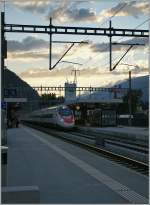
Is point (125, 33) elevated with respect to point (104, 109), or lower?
elevated

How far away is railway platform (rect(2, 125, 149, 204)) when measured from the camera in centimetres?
1174

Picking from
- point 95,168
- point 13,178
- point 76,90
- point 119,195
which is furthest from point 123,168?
point 76,90

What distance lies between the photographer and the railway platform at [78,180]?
38.5 ft

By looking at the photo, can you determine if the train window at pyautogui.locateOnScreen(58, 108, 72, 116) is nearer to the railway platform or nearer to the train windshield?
the train windshield

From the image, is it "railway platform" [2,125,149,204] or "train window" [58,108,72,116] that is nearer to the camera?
"railway platform" [2,125,149,204]

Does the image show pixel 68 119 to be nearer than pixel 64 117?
No

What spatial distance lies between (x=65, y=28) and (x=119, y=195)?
19.2 meters

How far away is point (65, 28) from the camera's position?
3045cm

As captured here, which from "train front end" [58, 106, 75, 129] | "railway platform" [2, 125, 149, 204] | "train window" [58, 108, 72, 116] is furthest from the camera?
"train window" [58, 108, 72, 116]

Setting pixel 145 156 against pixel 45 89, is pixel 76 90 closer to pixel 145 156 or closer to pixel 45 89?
pixel 45 89

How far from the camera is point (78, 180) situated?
14.9 metres

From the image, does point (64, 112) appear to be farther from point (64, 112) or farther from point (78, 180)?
point (78, 180)

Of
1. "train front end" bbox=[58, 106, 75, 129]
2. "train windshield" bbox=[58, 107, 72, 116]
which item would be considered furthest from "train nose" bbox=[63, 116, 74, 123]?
"train windshield" bbox=[58, 107, 72, 116]

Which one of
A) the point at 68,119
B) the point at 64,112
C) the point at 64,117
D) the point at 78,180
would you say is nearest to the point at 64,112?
the point at 64,112
